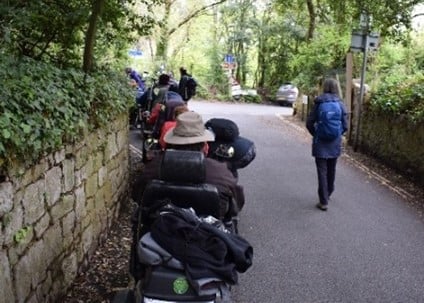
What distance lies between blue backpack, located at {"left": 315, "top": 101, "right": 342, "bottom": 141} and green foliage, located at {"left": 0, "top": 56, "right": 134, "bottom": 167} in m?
3.05

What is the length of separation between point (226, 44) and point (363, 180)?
2727 cm

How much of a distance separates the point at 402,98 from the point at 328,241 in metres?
5.38

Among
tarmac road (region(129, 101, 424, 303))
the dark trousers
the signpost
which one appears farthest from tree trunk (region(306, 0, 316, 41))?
the dark trousers

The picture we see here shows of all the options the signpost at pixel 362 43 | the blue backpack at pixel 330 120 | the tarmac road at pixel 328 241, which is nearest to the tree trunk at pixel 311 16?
the signpost at pixel 362 43

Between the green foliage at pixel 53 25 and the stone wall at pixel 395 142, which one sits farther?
the stone wall at pixel 395 142

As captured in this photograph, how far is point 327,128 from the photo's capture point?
7004 millimetres

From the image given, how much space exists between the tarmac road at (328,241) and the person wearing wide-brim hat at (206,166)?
1364 mm

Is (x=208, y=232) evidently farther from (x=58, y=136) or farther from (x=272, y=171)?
(x=272, y=171)

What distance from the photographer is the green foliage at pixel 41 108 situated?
3072mm

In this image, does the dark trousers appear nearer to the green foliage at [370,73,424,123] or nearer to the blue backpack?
the blue backpack

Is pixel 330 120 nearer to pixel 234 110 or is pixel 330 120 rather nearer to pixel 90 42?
pixel 90 42

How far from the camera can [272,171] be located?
32.6 feet

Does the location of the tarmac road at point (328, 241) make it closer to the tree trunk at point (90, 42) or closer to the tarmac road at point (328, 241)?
the tarmac road at point (328, 241)

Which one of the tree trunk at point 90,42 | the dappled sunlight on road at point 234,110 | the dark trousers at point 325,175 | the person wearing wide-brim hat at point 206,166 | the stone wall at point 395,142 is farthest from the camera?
the dappled sunlight on road at point 234,110
